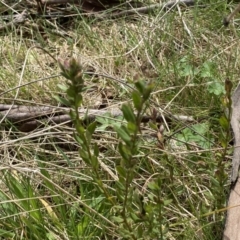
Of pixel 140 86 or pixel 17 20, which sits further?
pixel 17 20

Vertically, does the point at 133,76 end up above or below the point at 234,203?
above

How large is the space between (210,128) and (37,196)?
733 mm

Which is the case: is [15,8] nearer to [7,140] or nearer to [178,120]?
[7,140]

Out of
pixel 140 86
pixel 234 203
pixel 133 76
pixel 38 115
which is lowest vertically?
pixel 38 115

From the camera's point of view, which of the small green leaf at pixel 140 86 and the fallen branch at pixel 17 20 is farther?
the fallen branch at pixel 17 20

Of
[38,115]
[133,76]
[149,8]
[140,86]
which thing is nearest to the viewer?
[140,86]

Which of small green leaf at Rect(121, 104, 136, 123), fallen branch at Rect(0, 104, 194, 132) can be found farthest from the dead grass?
small green leaf at Rect(121, 104, 136, 123)

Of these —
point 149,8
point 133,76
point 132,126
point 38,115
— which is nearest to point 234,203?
point 133,76

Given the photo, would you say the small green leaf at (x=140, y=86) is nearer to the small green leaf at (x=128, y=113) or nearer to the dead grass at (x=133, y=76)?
the small green leaf at (x=128, y=113)

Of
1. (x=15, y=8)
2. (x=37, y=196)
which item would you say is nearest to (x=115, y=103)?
(x=37, y=196)

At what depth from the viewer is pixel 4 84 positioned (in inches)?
93.4

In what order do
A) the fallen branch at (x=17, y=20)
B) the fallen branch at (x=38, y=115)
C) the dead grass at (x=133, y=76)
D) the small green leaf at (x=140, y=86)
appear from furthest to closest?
1. the fallen branch at (x=17, y=20)
2. the fallen branch at (x=38, y=115)
3. the dead grass at (x=133, y=76)
4. the small green leaf at (x=140, y=86)

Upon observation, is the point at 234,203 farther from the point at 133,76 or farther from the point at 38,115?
the point at 38,115

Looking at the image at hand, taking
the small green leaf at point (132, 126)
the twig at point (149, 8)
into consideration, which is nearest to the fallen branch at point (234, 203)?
the small green leaf at point (132, 126)
